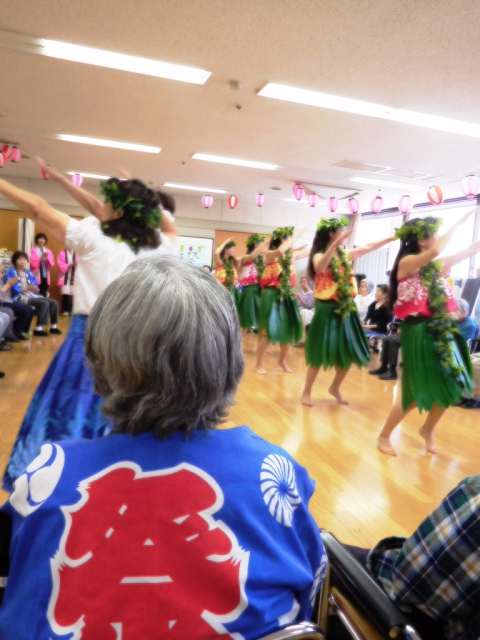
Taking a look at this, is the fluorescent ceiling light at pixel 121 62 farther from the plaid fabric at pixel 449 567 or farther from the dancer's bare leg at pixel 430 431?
the plaid fabric at pixel 449 567

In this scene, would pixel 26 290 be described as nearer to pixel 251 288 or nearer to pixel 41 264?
pixel 41 264

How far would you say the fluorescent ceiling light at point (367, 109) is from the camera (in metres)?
4.05

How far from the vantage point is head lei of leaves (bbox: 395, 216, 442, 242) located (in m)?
2.82

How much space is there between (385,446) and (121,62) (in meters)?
3.60

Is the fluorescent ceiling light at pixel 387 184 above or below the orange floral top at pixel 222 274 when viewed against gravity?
above

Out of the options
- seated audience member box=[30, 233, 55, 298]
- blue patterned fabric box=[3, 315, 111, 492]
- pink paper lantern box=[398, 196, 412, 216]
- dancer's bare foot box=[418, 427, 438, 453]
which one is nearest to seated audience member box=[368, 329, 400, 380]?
dancer's bare foot box=[418, 427, 438, 453]

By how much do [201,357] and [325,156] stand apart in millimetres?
5942

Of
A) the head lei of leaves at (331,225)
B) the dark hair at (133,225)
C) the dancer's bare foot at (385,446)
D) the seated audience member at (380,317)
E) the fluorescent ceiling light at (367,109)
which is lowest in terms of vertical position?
the dancer's bare foot at (385,446)

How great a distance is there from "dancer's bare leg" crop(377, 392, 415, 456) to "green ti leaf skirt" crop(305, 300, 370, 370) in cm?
81

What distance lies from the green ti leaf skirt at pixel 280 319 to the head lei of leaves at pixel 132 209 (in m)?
3.30

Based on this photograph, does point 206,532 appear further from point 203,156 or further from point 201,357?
point 203,156

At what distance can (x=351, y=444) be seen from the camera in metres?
3.05

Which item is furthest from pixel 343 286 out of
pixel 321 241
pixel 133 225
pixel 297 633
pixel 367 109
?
pixel 297 633

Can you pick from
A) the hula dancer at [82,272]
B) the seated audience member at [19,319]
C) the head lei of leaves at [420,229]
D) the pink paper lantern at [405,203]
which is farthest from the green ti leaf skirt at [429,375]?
the pink paper lantern at [405,203]
